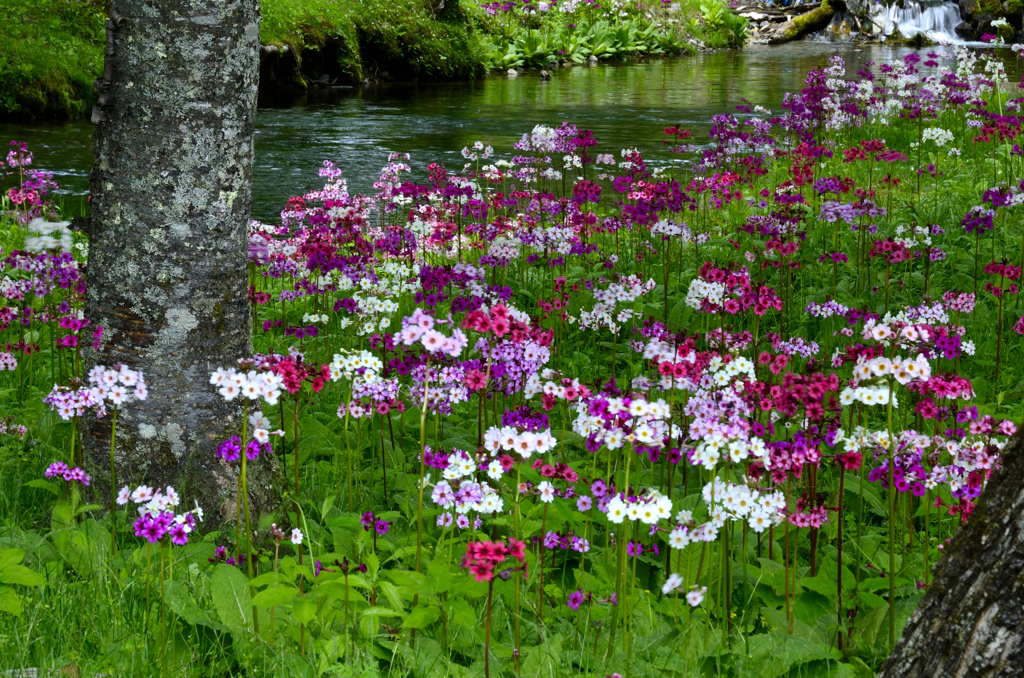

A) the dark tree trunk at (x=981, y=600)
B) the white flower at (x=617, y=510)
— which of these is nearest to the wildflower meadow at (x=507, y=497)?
the white flower at (x=617, y=510)

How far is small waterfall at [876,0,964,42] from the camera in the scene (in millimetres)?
27891

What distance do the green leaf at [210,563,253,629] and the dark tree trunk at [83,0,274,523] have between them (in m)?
0.61

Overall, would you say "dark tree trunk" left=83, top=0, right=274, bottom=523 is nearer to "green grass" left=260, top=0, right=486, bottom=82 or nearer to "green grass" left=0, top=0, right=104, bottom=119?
"green grass" left=0, top=0, right=104, bottom=119

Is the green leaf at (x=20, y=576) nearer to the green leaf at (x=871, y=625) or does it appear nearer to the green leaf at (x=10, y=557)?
the green leaf at (x=10, y=557)

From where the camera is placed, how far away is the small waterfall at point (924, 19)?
1098 inches

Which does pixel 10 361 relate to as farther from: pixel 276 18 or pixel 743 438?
pixel 276 18

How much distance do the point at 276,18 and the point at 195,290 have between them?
15509 millimetres

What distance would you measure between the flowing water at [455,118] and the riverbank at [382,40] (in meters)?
0.73

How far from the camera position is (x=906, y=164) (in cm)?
840

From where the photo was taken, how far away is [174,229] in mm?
2912

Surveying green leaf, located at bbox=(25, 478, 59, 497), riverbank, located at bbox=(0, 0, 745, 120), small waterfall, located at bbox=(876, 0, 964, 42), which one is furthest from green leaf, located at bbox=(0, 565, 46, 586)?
small waterfall, located at bbox=(876, 0, 964, 42)

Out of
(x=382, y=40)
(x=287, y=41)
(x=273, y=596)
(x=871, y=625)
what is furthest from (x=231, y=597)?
(x=382, y=40)

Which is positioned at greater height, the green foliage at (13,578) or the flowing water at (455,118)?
the flowing water at (455,118)

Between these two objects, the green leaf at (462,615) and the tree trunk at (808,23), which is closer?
the green leaf at (462,615)
